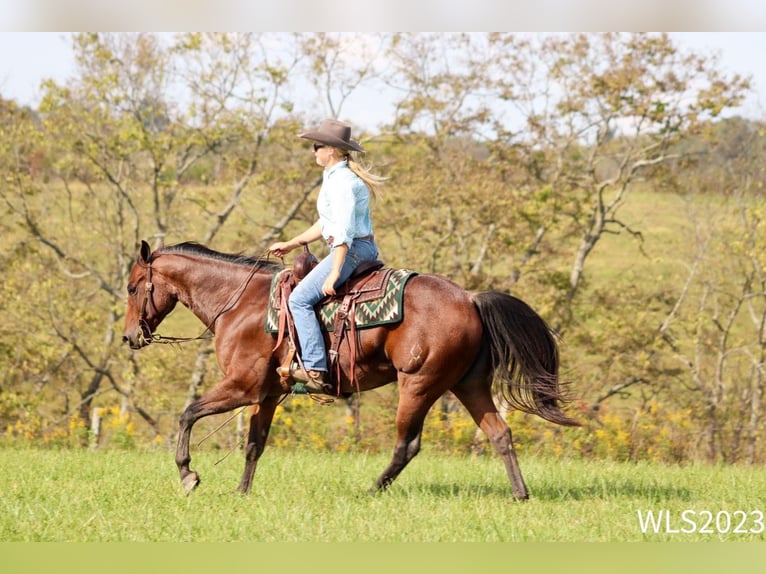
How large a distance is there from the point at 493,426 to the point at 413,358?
845mm

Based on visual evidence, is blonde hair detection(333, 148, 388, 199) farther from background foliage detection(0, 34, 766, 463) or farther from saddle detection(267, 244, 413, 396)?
background foliage detection(0, 34, 766, 463)

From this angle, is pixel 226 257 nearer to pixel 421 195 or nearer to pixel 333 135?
pixel 333 135

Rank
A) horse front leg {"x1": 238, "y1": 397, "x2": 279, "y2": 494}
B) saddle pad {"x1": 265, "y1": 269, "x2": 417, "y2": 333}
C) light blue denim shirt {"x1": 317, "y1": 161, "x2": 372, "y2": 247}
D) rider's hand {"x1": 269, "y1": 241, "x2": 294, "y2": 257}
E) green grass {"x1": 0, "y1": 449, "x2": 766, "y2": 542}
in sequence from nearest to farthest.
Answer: green grass {"x1": 0, "y1": 449, "x2": 766, "y2": 542}
light blue denim shirt {"x1": 317, "y1": 161, "x2": 372, "y2": 247}
saddle pad {"x1": 265, "y1": 269, "x2": 417, "y2": 333}
rider's hand {"x1": 269, "y1": 241, "x2": 294, "y2": 257}
horse front leg {"x1": 238, "y1": 397, "x2": 279, "y2": 494}

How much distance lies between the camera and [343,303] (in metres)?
7.38

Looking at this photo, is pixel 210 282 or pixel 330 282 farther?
pixel 210 282

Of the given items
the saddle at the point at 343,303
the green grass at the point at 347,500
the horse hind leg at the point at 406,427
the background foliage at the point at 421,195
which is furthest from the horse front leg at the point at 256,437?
the background foliage at the point at 421,195

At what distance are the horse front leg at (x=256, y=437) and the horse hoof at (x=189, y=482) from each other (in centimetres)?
45

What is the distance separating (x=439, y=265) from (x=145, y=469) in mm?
9845

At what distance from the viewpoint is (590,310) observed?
18531mm

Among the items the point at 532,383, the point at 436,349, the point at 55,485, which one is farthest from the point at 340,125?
the point at 55,485

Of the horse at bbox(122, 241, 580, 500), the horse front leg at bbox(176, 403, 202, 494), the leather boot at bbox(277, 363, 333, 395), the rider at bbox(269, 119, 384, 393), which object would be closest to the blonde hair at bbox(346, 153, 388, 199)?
the rider at bbox(269, 119, 384, 393)

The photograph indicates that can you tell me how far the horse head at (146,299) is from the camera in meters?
8.14

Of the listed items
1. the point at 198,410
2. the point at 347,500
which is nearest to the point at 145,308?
the point at 198,410

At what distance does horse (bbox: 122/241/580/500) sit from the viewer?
7316 mm
